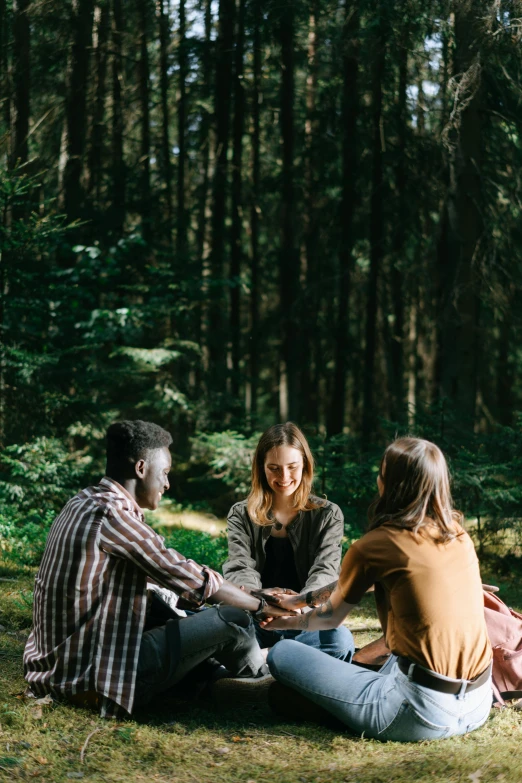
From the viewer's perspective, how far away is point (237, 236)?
14336 millimetres

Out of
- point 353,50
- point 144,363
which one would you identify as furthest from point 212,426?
point 353,50

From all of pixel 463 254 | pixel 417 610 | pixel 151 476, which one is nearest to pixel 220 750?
pixel 417 610

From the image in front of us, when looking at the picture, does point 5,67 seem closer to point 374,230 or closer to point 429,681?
point 374,230

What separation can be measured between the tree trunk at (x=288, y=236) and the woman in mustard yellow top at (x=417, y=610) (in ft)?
29.2

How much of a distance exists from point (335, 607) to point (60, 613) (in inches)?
54.3

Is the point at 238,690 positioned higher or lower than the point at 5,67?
lower

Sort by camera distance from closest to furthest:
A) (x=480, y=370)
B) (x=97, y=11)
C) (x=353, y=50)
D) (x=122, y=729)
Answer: (x=122, y=729) → (x=353, y=50) → (x=97, y=11) → (x=480, y=370)

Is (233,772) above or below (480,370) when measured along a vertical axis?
below

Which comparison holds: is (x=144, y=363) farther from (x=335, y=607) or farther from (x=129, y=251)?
(x=335, y=607)

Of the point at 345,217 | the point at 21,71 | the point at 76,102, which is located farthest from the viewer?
the point at 345,217

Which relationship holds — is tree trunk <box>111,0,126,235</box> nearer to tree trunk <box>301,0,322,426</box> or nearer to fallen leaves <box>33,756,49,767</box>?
tree trunk <box>301,0,322,426</box>

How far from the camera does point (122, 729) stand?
372 centimetres

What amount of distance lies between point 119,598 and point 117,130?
1212 centimetres

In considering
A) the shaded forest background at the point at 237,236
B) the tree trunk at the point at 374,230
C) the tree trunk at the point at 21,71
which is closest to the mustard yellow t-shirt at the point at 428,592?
the shaded forest background at the point at 237,236
